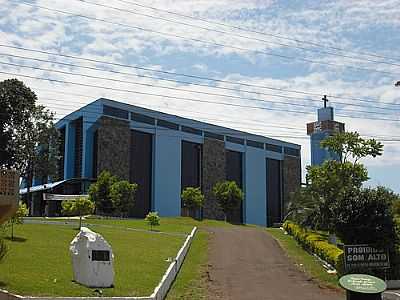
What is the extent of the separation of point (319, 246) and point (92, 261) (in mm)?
16349

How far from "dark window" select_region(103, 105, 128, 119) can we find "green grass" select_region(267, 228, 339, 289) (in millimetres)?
31810

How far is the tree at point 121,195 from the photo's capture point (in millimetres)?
60500

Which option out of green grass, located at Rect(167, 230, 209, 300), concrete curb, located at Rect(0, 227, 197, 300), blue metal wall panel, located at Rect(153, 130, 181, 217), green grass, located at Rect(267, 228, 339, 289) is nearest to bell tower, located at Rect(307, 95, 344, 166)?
blue metal wall panel, located at Rect(153, 130, 181, 217)

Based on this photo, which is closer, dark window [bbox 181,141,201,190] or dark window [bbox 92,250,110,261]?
dark window [bbox 92,250,110,261]

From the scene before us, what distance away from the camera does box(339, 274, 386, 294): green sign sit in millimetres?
14192

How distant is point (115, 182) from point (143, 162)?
11051 millimetres

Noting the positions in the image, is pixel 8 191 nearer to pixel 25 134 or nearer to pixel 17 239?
pixel 17 239

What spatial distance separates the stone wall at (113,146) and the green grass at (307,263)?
31.0m

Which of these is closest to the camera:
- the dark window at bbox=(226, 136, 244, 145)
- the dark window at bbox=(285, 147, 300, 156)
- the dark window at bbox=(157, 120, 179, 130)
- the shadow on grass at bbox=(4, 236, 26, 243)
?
the shadow on grass at bbox=(4, 236, 26, 243)

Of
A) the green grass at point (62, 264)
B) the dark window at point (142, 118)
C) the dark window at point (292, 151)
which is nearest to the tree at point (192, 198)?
the dark window at point (142, 118)

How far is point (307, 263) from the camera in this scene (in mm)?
30719

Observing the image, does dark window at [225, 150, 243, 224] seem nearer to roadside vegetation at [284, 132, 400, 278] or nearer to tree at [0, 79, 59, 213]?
tree at [0, 79, 59, 213]

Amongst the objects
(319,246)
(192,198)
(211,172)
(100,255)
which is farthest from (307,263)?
(211,172)

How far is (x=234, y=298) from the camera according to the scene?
20.9 m
